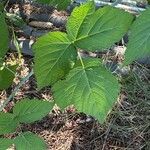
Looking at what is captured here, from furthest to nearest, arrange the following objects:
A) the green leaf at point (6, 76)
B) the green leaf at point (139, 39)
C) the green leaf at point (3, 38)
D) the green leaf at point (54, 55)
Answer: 1. the green leaf at point (6, 76)
2. the green leaf at point (3, 38)
3. the green leaf at point (54, 55)
4. the green leaf at point (139, 39)

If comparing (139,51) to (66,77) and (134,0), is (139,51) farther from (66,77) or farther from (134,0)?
(134,0)

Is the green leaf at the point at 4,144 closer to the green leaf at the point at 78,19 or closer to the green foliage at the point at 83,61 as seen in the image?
the green foliage at the point at 83,61

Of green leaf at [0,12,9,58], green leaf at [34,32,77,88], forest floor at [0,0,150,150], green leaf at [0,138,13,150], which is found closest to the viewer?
green leaf at [34,32,77,88]

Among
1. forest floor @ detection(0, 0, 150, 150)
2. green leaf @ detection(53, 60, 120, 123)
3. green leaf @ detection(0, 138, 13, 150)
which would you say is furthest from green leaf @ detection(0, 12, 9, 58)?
forest floor @ detection(0, 0, 150, 150)

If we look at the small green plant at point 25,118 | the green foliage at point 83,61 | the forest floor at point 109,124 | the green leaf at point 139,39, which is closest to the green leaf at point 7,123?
the small green plant at point 25,118

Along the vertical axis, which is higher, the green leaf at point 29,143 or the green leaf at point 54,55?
the green leaf at point 54,55

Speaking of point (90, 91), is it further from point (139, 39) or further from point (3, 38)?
point (3, 38)

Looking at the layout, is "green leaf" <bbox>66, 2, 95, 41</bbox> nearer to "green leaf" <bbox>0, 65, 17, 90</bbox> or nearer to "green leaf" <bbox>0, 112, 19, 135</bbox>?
"green leaf" <bbox>0, 112, 19, 135</bbox>

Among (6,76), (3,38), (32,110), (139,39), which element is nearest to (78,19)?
(139,39)
